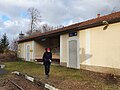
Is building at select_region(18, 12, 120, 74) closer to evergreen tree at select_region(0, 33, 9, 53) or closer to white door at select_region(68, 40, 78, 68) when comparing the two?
white door at select_region(68, 40, 78, 68)

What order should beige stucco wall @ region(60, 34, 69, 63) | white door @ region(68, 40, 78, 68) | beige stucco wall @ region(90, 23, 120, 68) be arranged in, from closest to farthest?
beige stucco wall @ region(90, 23, 120, 68), white door @ region(68, 40, 78, 68), beige stucco wall @ region(60, 34, 69, 63)

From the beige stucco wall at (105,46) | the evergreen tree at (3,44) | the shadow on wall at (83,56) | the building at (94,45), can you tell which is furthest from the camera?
the evergreen tree at (3,44)

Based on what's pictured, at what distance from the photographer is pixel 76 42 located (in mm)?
19562

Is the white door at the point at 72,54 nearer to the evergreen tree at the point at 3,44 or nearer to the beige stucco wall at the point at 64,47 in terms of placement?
the beige stucco wall at the point at 64,47

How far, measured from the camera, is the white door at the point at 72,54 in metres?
19.7

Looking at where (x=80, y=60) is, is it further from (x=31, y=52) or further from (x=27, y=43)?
(x=27, y=43)

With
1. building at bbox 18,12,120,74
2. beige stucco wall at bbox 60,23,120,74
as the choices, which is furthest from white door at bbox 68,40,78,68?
beige stucco wall at bbox 60,23,120,74

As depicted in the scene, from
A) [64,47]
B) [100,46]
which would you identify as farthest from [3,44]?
[100,46]

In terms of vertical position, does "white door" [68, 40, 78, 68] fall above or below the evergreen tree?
below

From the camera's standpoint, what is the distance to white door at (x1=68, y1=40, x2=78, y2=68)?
19734 millimetres

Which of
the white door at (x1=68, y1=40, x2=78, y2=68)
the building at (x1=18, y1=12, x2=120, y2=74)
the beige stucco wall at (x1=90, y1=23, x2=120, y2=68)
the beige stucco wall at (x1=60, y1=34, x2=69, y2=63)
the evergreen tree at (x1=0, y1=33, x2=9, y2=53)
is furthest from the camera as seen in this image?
the evergreen tree at (x1=0, y1=33, x2=9, y2=53)

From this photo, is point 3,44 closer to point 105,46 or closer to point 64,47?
point 64,47

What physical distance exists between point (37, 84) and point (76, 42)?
843 cm

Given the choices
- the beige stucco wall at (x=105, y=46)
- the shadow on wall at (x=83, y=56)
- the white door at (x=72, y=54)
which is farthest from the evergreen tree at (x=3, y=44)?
the beige stucco wall at (x=105, y=46)
